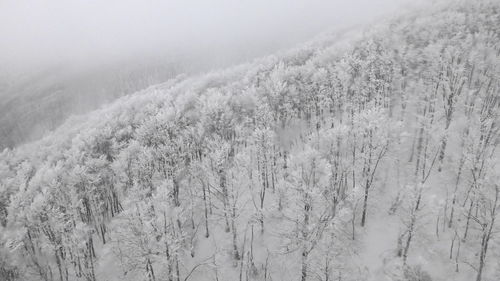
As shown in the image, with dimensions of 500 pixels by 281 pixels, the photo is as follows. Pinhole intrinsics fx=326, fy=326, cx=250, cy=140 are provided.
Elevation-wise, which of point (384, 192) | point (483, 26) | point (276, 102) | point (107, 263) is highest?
point (483, 26)

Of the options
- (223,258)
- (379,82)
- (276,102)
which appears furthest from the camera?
(276,102)

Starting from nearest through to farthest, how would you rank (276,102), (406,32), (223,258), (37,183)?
(223,258) → (37,183) → (276,102) → (406,32)

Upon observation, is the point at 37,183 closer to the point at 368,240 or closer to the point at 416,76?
the point at 368,240

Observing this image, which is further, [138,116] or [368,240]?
[138,116]

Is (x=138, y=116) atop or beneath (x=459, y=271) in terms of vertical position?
atop

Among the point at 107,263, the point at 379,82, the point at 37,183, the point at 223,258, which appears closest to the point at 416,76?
the point at 379,82

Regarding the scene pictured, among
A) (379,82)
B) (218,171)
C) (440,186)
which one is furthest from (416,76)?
(218,171)
